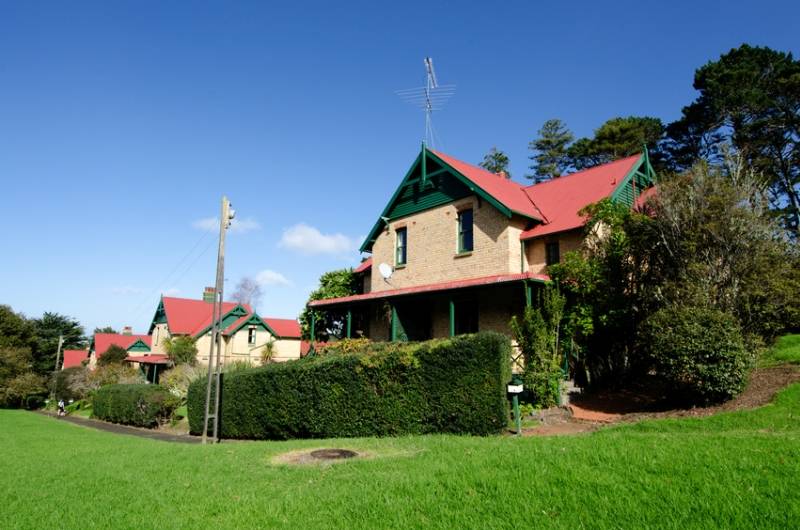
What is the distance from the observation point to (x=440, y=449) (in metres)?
9.06

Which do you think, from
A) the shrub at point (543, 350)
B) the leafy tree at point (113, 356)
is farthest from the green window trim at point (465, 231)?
the leafy tree at point (113, 356)

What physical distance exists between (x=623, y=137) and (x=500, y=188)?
2295cm

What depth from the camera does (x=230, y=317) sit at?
45281 millimetres

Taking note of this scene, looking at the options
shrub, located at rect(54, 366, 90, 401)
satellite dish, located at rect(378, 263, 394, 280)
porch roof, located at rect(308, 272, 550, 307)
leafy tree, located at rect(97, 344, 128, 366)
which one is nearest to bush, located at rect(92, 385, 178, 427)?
porch roof, located at rect(308, 272, 550, 307)

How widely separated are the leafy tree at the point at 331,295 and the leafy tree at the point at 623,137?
75.1 feet

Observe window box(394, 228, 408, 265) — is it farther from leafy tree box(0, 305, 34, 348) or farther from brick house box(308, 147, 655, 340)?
leafy tree box(0, 305, 34, 348)

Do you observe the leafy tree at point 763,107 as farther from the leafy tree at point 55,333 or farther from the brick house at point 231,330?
the leafy tree at point 55,333

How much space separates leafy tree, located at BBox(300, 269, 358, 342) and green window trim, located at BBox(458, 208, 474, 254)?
30.4 feet

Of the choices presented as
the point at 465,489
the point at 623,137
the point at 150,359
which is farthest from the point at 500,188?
the point at 150,359

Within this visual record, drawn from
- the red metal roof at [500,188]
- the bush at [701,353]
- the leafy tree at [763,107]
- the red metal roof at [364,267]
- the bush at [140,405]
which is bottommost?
the bush at [140,405]

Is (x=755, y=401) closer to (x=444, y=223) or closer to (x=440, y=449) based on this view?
(x=440, y=449)

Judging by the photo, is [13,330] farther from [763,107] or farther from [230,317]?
[763,107]

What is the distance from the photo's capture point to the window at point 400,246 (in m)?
23.6

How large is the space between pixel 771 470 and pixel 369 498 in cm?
453
